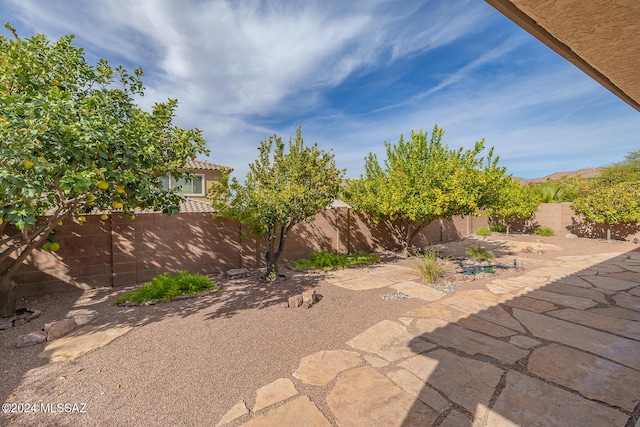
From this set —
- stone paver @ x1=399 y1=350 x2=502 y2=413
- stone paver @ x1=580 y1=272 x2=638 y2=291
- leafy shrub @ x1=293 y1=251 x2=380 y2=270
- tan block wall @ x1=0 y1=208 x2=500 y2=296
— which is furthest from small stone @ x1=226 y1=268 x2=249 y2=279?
stone paver @ x1=580 y1=272 x2=638 y2=291

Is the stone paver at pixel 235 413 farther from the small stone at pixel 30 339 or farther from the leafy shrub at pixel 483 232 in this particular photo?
the leafy shrub at pixel 483 232

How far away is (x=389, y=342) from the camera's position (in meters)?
3.41

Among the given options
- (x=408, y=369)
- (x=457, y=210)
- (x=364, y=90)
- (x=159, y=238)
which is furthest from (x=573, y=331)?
(x=364, y=90)

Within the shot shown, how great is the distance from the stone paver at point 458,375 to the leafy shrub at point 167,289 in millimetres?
4296

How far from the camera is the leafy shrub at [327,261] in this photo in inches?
305

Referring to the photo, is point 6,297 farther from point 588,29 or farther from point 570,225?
point 570,225

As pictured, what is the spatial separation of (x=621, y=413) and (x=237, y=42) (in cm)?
872

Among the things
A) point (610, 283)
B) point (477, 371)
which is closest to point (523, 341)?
point (477, 371)

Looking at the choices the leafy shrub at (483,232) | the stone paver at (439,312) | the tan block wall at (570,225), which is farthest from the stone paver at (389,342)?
the tan block wall at (570,225)

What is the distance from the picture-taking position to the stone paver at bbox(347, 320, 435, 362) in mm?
3152

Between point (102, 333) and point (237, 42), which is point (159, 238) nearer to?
point (102, 333)

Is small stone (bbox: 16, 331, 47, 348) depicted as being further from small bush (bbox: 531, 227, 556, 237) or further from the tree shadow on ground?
small bush (bbox: 531, 227, 556, 237)

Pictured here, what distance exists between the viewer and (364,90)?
39.4 feet

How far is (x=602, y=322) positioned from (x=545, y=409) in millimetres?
2842
